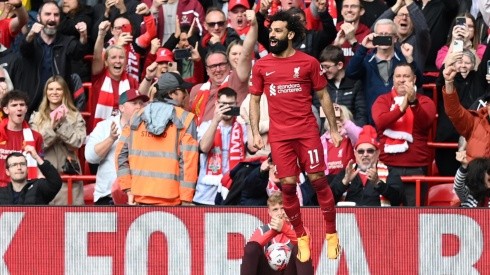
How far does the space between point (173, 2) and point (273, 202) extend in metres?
6.32

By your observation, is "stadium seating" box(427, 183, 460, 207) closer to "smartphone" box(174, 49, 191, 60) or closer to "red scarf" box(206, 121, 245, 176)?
"red scarf" box(206, 121, 245, 176)

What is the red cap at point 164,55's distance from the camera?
20.8 meters

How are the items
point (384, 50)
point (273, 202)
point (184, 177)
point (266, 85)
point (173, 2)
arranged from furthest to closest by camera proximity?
point (173, 2)
point (384, 50)
point (184, 177)
point (273, 202)
point (266, 85)

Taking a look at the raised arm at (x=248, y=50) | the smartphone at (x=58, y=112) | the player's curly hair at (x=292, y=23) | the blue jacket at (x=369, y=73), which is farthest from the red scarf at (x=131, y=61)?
the player's curly hair at (x=292, y=23)

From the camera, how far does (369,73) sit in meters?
19.9

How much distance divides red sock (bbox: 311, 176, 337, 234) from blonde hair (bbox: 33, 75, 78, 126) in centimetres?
466

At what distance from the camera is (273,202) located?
16.7m

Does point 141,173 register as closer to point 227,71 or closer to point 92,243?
point 92,243

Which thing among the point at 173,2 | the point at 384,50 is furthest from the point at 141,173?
the point at 173,2

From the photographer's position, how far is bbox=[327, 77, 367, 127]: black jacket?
19828 mm

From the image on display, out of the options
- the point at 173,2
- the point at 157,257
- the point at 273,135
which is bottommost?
the point at 157,257

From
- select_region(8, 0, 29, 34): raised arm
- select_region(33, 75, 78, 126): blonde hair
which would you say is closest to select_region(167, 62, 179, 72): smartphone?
select_region(33, 75, 78, 126): blonde hair

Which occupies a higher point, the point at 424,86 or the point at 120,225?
the point at 424,86

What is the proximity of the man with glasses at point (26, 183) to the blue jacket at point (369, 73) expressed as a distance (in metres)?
3.77
